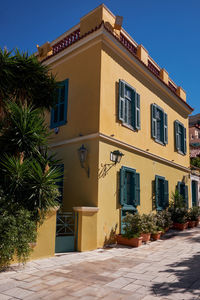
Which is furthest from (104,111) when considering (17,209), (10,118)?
(17,209)

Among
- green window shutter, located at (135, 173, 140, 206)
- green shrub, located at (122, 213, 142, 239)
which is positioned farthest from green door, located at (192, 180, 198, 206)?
green shrub, located at (122, 213, 142, 239)

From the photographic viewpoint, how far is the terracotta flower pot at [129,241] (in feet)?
25.1

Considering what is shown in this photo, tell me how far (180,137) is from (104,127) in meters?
7.00

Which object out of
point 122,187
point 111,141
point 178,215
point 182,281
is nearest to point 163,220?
point 178,215

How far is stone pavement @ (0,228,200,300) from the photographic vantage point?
3.84 m

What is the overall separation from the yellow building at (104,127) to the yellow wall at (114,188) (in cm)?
3

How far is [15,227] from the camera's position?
16.2 ft

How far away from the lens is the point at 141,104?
10.5 metres

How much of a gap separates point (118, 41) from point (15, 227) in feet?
22.5

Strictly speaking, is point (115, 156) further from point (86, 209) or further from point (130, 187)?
point (86, 209)

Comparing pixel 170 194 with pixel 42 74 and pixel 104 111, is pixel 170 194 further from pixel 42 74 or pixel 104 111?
pixel 42 74

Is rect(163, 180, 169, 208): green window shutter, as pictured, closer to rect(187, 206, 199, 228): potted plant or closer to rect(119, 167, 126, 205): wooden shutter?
rect(187, 206, 199, 228): potted plant

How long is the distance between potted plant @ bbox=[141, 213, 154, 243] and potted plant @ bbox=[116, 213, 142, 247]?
21 centimetres

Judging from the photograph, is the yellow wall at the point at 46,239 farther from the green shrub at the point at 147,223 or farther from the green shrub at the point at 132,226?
the green shrub at the point at 147,223
